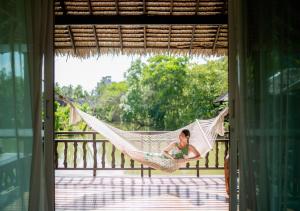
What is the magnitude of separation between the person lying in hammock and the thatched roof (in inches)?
45.4

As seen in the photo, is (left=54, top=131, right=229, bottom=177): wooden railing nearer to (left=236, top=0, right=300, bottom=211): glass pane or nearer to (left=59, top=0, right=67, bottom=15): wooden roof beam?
(left=59, top=0, right=67, bottom=15): wooden roof beam

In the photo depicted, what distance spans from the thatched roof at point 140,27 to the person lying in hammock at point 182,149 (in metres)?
1.15

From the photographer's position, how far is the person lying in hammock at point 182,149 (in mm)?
4284

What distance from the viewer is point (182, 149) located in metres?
4.41

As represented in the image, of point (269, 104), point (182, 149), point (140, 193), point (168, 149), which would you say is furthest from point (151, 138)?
point (269, 104)

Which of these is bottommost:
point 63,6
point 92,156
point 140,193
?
point 140,193

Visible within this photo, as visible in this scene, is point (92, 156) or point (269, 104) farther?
point (92, 156)

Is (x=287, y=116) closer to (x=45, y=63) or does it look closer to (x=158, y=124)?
(x=45, y=63)

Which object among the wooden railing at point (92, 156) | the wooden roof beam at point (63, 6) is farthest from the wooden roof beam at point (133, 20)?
the wooden railing at point (92, 156)

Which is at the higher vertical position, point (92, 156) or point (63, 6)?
point (63, 6)

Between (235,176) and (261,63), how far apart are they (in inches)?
25.1

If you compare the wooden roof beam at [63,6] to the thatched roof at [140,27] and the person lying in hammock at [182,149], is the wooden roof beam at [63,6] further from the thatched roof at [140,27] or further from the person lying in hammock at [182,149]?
the person lying in hammock at [182,149]

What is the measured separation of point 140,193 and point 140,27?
1.97 meters

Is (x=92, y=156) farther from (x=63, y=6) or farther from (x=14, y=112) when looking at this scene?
(x=14, y=112)
